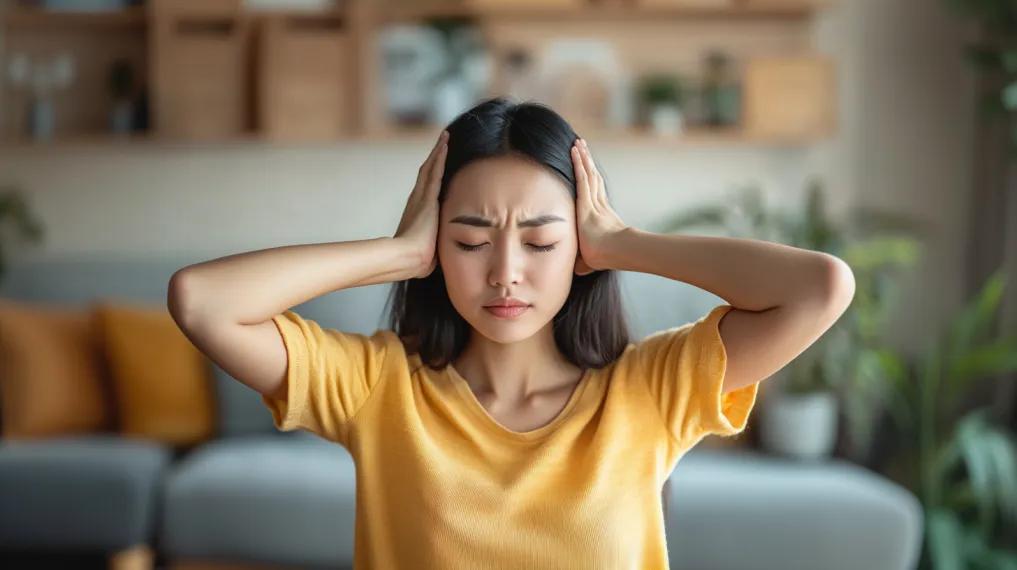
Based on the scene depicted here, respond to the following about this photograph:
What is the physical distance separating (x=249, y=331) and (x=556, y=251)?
1.09ft

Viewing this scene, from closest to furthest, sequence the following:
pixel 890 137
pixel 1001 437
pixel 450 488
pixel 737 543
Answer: pixel 450 488 → pixel 737 543 → pixel 1001 437 → pixel 890 137

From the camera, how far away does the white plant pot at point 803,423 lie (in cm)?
310

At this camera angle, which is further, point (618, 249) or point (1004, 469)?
point (1004, 469)

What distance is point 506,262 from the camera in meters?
1.14

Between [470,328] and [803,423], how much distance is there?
6.54ft

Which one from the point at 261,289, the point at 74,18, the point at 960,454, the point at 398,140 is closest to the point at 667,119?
the point at 398,140

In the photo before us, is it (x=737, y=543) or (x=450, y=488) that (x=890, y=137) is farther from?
(x=450, y=488)

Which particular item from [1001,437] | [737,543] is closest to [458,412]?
[737,543]

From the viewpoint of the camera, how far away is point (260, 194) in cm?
386

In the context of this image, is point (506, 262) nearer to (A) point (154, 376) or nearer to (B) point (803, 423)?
(B) point (803, 423)

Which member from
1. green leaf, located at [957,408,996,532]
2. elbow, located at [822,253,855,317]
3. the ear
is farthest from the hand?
green leaf, located at [957,408,996,532]

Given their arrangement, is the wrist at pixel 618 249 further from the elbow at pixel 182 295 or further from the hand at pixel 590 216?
the elbow at pixel 182 295

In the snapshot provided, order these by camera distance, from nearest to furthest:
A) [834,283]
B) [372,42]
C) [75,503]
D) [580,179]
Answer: [834,283] < [580,179] < [75,503] < [372,42]

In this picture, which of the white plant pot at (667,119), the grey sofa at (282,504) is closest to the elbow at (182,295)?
the grey sofa at (282,504)
